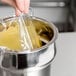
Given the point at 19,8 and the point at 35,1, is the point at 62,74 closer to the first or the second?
the point at 19,8

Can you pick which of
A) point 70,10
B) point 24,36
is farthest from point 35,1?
point 24,36

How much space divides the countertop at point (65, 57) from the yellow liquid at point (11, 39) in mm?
128

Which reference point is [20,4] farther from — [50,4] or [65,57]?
[50,4]

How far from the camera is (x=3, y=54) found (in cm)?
41

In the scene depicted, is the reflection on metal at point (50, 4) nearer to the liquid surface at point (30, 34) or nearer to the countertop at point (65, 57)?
the countertop at point (65, 57)

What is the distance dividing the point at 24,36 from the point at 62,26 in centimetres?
101

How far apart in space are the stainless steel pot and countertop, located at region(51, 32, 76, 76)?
127 mm

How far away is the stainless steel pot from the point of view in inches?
15.8

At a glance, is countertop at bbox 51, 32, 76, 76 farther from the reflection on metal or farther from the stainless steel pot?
the reflection on metal

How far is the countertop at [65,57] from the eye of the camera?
1.81 ft

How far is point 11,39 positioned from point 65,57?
6.8 inches

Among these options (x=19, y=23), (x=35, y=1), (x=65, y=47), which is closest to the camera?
(x=19, y=23)

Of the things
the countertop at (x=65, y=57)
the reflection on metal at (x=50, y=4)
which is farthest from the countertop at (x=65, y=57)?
the reflection on metal at (x=50, y=4)

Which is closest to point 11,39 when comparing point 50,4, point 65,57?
point 65,57
